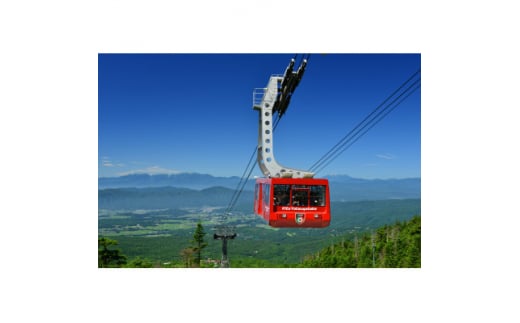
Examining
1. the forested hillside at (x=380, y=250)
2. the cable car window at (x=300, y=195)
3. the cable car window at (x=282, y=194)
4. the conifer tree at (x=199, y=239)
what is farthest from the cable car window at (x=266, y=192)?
the conifer tree at (x=199, y=239)

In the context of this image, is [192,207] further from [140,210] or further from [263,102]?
[263,102]

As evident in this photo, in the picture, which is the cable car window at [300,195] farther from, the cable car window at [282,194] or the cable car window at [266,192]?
the cable car window at [266,192]

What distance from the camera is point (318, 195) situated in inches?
399

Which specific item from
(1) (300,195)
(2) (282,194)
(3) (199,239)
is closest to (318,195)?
(1) (300,195)

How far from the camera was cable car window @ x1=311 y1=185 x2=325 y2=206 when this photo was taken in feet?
33.1

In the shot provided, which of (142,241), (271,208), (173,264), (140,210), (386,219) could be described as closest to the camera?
(271,208)

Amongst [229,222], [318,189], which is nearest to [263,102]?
[318,189]

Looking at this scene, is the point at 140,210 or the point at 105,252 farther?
the point at 140,210

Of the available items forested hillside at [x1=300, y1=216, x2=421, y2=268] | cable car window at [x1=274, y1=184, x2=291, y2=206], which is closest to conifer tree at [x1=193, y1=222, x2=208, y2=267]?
forested hillside at [x1=300, y1=216, x2=421, y2=268]

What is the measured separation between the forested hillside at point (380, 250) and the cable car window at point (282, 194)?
17554 millimetres

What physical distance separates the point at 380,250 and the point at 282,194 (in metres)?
20.8

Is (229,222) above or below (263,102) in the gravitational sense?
below

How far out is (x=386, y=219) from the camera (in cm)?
3238
